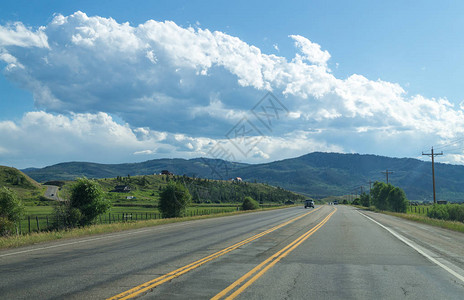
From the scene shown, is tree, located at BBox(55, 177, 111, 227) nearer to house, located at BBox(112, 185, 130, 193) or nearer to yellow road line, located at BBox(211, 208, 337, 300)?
yellow road line, located at BBox(211, 208, 337, 300)

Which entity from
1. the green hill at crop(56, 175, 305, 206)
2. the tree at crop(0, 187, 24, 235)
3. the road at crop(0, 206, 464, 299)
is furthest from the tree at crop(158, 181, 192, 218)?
the green hill at crop(56, 175, 305, 206)

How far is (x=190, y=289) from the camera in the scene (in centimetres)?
757

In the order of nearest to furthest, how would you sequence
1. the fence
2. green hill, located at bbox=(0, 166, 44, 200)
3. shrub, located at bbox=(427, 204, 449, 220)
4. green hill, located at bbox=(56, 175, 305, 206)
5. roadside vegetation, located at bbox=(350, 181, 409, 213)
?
the fence → shrub, located at bbox=(427, 204, 449, 220) → roadside vegetation, located at bbox=(350, 181, 409, 213) → green hill, located at bbox=(0, 166, 44, 200) → green hill, located at bbox=(56, 175, 305, 206)

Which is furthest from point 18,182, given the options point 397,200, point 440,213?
point 440,213

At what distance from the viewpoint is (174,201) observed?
47.5 metres

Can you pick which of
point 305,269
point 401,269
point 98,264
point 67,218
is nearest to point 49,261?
point 98,264

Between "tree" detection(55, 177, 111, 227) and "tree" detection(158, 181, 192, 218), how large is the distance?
669 inches

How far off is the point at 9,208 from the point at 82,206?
5.18 m

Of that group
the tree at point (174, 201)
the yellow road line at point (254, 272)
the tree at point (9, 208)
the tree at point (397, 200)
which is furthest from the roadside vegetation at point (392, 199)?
the yellow road line at point (254, 272)

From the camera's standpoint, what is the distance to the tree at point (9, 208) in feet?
84.6

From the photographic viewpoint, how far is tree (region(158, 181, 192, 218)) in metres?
47.6

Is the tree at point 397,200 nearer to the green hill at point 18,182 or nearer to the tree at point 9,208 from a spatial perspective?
the tree at point 9,208

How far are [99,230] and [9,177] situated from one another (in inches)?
6470

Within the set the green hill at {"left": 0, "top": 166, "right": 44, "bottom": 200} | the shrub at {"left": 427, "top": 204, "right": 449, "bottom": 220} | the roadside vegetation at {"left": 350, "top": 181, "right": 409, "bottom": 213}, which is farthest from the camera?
the green hill at {"left": 0, "top": 166, "right": 44, "bottom": 200}
